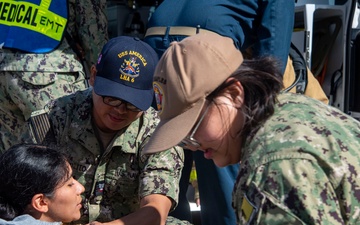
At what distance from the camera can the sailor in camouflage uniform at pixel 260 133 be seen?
1.53m

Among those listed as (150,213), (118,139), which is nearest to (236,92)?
(150,213)

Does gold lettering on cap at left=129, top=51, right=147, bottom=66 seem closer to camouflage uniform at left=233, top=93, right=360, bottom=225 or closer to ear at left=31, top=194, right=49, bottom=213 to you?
ear at left=31, top=194, right=49, bottom=213

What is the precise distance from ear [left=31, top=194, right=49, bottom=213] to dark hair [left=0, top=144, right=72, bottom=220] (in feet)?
0.04

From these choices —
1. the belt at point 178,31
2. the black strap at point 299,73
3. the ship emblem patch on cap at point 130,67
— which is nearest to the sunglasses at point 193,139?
the ship emblem patch on cap at point 130,67

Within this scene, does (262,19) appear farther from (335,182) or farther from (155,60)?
(335,182)

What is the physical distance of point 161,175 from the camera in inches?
103


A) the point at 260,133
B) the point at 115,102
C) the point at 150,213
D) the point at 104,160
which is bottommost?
the point at 150,213

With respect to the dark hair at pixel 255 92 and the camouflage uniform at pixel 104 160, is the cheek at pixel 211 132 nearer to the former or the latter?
the dark hair at pixel 255 92

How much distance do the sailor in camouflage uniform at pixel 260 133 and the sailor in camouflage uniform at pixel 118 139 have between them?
82 centimetres

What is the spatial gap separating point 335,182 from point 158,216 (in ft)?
3.52

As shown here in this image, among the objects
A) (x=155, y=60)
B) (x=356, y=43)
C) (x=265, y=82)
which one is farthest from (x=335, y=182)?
(x=356, y=43)

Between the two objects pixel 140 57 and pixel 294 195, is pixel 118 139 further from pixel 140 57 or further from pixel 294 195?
pixel 294 195

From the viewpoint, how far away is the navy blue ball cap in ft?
8.49

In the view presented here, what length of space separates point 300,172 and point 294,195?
53mm
